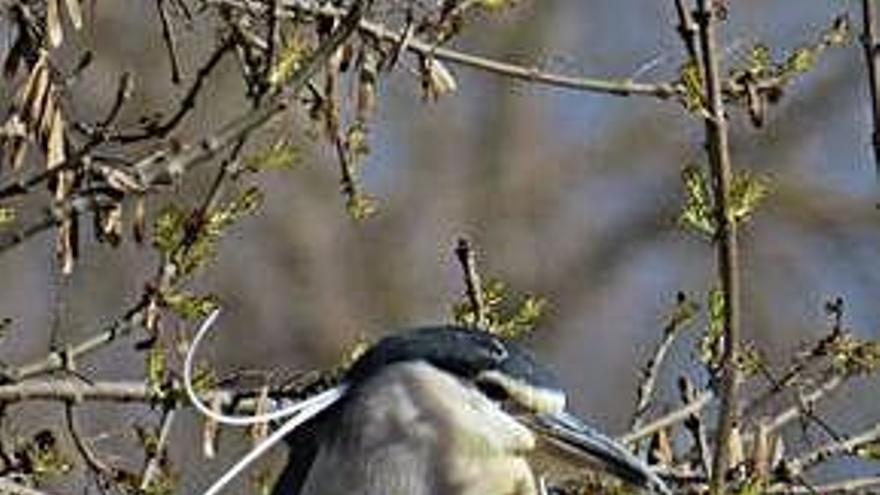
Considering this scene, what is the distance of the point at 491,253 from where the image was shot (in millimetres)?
8500

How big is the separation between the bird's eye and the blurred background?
4.90m

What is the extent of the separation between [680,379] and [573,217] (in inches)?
246

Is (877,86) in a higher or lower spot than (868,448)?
higher

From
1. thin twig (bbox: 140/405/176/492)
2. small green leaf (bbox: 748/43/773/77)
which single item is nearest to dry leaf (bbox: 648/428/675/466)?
small green leaf (bbox: 748/43/773/77)

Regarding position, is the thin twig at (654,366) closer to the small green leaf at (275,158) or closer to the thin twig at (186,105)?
the small green leaf at (275,158)

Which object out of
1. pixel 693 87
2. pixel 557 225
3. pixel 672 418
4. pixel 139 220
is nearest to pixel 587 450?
pixel 672 418

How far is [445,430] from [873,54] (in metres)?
0.52

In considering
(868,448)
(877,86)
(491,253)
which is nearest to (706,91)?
(877,86)

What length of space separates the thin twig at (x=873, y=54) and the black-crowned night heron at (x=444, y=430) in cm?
42

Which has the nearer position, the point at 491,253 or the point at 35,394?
the point at 35,394

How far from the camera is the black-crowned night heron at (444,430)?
99.7 inches

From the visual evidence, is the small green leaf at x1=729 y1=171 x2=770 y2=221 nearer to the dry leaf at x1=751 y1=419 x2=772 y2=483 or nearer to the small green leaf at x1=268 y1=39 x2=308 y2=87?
the dry leaf at x1=751 y1=419 x2=772 y2=483

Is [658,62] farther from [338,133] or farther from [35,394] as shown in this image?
[35,394]

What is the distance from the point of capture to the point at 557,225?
9125 mm
